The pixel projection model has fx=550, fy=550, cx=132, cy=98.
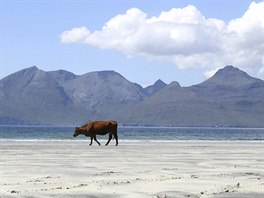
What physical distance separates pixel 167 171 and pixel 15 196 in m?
7.37

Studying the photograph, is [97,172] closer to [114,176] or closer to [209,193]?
[114,176]

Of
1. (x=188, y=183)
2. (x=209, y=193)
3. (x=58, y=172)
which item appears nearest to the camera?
(x=209, y=193)

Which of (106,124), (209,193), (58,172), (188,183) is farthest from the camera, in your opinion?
(106,124)

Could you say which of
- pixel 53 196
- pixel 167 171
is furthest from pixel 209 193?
pixel 167 171

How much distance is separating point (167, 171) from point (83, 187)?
17.3 ft

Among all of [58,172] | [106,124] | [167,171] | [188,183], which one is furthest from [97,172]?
[106,124]

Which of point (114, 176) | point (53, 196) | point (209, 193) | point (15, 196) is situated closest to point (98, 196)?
point (53, 196)

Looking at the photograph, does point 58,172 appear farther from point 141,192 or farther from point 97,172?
point 141,192

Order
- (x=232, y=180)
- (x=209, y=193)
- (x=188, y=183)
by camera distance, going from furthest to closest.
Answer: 1. (x=232, y=180)
2. (x=188, y=183)
3. (x=209, y=193)

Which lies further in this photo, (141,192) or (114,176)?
(114,176)

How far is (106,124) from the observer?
136ft

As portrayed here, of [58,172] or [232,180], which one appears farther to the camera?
[58,172]

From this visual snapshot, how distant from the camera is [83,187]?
1332 centimetres

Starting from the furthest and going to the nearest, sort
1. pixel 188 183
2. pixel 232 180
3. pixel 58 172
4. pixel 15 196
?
pixel 58 172
pixel 232 180
pixel 188 183
pixel 15 196
